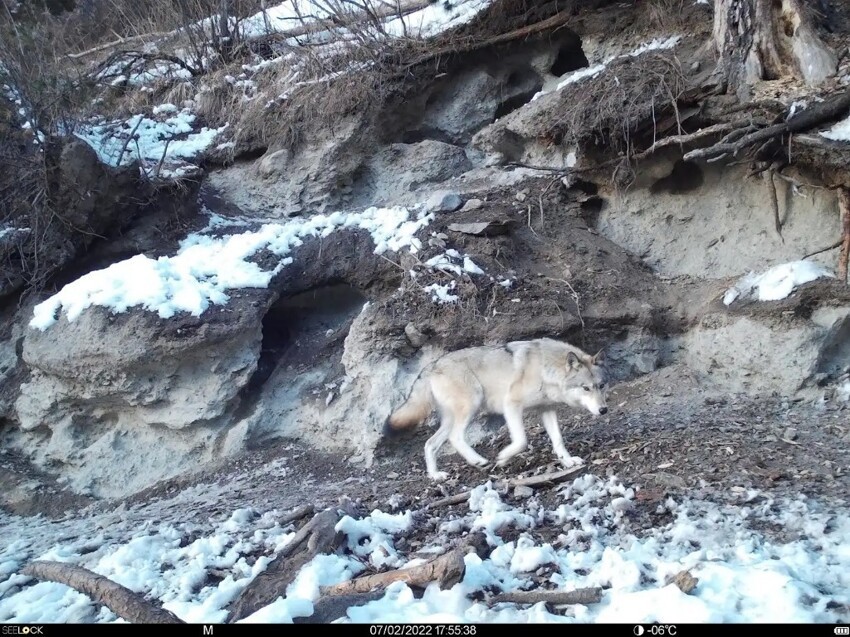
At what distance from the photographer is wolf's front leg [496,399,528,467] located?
5.82 metres

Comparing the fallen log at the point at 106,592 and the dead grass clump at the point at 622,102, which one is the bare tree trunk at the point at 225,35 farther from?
the fallen log at the point at 106,592

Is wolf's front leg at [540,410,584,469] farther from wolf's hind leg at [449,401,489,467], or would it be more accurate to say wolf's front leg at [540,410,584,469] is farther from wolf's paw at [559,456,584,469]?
wolf's hind leg at [449,401,489,467]

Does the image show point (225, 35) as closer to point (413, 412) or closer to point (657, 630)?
point (413, 412)

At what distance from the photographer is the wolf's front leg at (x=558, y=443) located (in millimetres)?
5607

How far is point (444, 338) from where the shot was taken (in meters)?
7.38

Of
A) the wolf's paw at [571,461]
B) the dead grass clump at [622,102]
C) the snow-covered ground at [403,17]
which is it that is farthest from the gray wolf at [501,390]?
the snow-covered ground at [403,17]

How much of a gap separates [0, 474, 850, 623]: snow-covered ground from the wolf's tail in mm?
1219

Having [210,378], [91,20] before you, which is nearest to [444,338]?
[210,378]

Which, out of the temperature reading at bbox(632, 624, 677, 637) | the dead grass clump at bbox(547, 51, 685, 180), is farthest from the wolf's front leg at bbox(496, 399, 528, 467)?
the dead grass clump at bbox(547, 51, 685, 180)

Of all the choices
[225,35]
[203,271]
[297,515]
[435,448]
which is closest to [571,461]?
[435,448]

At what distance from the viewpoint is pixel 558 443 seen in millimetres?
5859

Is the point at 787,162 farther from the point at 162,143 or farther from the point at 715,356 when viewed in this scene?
the point at 162,143

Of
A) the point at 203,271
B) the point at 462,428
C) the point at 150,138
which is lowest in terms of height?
the point at 462,428

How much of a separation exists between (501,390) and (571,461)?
3.12ft
